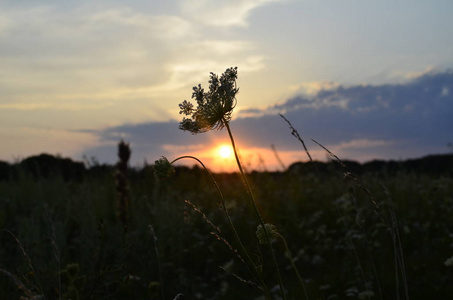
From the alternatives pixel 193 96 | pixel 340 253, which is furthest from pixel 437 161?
pixel 193 96

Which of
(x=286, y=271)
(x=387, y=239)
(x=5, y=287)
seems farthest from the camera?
(x=387, y=239)

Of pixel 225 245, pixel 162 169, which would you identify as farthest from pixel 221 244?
pixel 162 169

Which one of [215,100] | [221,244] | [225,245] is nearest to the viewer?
[215,100]

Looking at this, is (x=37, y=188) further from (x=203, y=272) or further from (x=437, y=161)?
(x=437, y=161)

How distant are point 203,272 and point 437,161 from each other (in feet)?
76.4

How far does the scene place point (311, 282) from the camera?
17.4ft

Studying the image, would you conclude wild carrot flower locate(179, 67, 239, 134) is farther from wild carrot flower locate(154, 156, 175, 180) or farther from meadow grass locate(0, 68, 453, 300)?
meadow grass locate(0, 68, 453, 300)

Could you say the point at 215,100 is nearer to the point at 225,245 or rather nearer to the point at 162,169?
the point at 162,169

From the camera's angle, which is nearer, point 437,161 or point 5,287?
point 5,287

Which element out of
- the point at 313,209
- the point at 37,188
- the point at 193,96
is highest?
the point at 193,96

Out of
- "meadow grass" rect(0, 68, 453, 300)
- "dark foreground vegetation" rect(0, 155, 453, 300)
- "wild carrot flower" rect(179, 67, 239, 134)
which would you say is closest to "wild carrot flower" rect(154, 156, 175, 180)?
"wild carrot flower" rect(179, 67, 239, 134)

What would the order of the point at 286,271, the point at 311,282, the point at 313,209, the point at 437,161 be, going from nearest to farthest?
the point at 311,282 < the point at 286,271 < the point at 313,209 < the point at 437,161

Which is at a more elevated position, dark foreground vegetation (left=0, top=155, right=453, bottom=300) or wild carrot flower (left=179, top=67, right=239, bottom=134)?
wild carrot flower (left=179, top=67, right=239, bottom=134)

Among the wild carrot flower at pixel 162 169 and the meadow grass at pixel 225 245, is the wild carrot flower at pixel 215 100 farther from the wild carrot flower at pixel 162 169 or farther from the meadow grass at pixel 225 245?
the meadow grass at pixel 225 245
